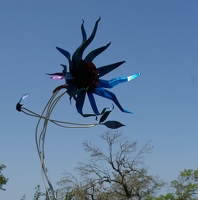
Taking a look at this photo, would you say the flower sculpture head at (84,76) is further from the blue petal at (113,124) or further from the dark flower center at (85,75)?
the blue petal at (113,124)

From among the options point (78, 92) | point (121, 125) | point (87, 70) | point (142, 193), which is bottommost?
point (121, 125)

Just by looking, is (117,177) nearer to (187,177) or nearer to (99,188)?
(99,188)

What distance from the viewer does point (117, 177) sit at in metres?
17.1

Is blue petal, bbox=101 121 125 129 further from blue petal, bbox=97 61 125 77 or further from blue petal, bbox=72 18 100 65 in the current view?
blue petal, bbox=72 18 100 65

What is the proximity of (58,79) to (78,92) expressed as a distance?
0.50 m

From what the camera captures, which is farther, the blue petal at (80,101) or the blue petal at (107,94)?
the blue petal at (107,94)

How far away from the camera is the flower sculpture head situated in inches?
185

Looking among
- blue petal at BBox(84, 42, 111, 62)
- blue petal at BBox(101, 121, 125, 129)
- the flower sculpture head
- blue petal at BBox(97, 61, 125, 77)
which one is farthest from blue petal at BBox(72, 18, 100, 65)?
blue petal at BBox(101, 121, 125, 129)

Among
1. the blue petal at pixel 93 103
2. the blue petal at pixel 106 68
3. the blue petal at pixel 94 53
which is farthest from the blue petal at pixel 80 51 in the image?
the blue petal at pixel 93 103

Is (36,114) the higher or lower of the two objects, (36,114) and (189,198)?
the lower

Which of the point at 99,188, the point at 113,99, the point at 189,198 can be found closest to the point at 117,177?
the point at 99,188

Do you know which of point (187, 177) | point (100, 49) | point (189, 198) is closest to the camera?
point (100, 49)

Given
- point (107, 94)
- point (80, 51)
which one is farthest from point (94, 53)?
point (107, 94)

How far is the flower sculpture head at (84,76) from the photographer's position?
4699 millimetres
